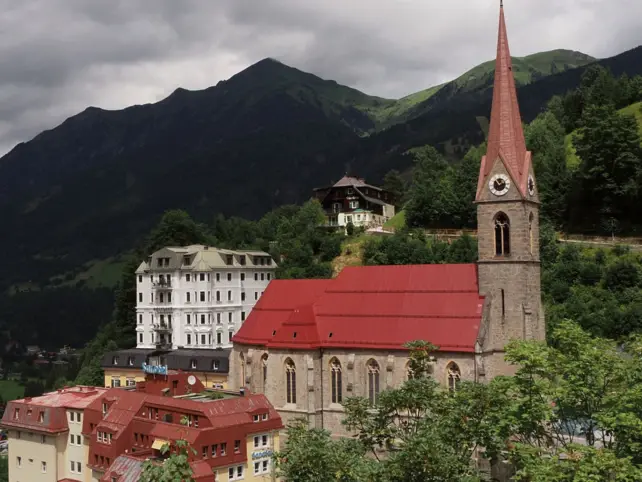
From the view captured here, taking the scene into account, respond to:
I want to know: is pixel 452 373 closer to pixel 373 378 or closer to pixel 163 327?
pixel 373 378

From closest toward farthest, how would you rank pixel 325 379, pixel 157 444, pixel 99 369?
1. pixel 157 444
2. pixel 325 379
3. pixel 99 369

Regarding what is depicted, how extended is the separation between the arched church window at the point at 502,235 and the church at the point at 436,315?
0.28ft

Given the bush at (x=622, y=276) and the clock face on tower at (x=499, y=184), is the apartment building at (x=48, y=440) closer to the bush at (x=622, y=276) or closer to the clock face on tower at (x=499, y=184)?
the clock face on tower at (x=499, y=184)

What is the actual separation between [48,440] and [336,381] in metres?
28.1

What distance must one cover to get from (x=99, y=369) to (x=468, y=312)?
5951 cm

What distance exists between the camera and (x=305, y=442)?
1495 inches

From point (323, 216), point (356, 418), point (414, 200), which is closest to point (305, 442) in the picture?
point (356, 418)

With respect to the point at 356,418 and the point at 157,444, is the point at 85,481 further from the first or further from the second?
the point at 356,418

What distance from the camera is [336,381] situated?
65.4 metres

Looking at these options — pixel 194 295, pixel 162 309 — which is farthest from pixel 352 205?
pixel 162 309

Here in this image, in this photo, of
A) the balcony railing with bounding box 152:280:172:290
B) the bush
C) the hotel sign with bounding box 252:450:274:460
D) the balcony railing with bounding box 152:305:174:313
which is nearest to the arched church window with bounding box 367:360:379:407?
the hotel sign with bounding box 252:450:274:460

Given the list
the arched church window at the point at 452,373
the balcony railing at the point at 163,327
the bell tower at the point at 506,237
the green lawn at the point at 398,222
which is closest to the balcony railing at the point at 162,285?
the balcony railing at the point at 163,327

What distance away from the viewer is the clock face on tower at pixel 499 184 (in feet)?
202

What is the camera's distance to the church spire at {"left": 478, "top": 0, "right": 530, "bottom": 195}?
61656 mm
